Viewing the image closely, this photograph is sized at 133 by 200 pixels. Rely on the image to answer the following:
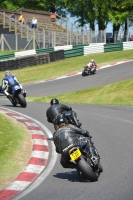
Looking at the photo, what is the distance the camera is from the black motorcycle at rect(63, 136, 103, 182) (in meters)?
8.50

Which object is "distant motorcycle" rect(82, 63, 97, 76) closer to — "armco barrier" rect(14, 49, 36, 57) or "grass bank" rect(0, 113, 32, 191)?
"armco barrier" rect(14, 49, 36, 57)

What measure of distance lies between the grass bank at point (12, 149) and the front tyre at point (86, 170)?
4.00ft

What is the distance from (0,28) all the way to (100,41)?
8.80 metres

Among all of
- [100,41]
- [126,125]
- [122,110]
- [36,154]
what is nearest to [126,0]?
[100,41]

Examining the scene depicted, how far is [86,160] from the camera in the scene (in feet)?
28.8

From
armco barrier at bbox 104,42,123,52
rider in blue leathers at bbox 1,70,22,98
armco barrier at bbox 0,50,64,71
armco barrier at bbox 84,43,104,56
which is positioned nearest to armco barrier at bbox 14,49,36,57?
armco barrier at bbox 0,50,64,71

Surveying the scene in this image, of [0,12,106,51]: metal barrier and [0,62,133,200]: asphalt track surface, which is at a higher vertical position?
[0,12,106,51]: metal barrier

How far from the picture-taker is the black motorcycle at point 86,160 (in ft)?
27.9

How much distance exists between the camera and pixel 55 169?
9836 millimetres

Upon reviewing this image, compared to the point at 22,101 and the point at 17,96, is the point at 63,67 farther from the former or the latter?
the point at 22,101

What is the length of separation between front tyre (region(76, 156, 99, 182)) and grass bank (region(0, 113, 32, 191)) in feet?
4.00

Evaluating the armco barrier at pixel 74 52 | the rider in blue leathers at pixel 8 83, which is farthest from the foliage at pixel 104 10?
the rider in blue leathers at pixel 8 83

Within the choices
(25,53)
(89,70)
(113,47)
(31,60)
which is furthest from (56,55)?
(89,70)

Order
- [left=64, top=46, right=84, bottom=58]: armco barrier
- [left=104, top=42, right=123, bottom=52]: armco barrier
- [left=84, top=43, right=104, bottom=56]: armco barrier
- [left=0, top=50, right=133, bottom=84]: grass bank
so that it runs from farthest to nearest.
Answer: [left=104, top=42, right=123, bottom=52]: armco barrier < [left=84, top=43, right=104, bottom=56]: armco barrier < [left=64, top=46, right=84, bottom=58]: armco barrier < [left=0, top=50, right=133, bottom=84]: grass bank
